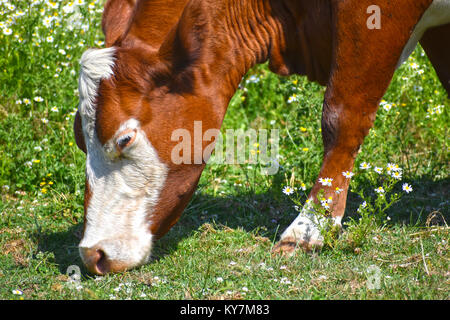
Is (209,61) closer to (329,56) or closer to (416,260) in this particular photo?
(329,56)

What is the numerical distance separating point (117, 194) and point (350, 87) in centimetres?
137

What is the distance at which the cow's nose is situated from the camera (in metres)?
3.53

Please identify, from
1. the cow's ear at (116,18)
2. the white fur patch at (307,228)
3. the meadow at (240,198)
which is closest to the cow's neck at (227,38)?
the cow's ear at (116,18)

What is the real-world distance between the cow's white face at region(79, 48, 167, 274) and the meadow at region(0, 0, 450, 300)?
135 mm

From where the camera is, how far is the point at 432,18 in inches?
137

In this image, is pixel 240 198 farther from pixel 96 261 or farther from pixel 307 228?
pixel 96 261

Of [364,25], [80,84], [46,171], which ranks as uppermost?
[364,25]

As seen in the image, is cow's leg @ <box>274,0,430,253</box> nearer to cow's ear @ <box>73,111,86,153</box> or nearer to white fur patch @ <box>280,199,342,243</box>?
white fur patch @ <box>280,199,342,243</box>

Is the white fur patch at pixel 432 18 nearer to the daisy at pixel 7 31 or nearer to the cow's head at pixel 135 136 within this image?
the cow's head at pixel 135 136

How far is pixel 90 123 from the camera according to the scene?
3.47 m

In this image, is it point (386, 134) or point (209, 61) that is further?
point (386, 134)
